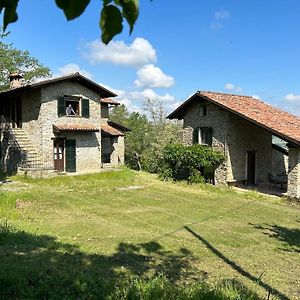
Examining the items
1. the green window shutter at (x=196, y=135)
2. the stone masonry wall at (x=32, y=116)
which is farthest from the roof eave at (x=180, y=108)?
the stone masonry wall at (x=32, y=116)

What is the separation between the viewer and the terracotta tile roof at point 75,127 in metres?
21.9

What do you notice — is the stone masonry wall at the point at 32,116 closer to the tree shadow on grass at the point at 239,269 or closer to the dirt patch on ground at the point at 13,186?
the dirt patch on ground at the point at 13,186

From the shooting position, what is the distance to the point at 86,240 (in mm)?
9398

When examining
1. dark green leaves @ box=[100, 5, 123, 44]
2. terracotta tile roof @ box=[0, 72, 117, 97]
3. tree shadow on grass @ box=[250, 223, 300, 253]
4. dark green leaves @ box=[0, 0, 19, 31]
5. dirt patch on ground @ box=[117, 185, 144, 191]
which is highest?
terracotta tile roof @ box=[0, 72, 117, 97]

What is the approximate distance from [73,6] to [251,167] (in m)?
23.3

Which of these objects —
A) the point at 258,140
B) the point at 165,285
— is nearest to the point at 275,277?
the point at 165,285

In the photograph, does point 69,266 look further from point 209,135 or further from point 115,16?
point 209,135

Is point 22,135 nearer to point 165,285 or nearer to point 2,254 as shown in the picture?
point 2,254

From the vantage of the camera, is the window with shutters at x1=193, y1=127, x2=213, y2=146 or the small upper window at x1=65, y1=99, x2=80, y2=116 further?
the small upper window at x1=65, y1=99, x2=80, y2=116

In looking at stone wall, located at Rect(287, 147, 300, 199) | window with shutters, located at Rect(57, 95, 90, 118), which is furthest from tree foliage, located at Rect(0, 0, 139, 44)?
window with shutters, located at Rect(57, 95, 90, 118)

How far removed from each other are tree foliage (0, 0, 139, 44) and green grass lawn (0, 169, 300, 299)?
3841 millimetres

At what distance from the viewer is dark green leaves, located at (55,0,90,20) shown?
1358 mm

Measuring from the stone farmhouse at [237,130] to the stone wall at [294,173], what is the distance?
3.90 ft

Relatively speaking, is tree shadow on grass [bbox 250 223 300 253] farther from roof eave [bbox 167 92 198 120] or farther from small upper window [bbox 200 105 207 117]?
roof eave [bbox 167 92 198 120]
